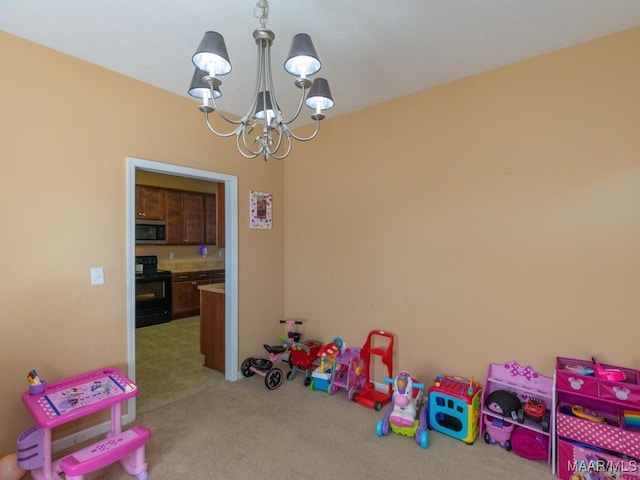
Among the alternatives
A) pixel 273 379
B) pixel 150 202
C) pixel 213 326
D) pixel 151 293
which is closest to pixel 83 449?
pixel 273 379

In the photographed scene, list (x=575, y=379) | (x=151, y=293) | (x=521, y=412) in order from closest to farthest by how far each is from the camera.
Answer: (x=575, y=379) → (x=521, y=412) → (x=151, y=293)

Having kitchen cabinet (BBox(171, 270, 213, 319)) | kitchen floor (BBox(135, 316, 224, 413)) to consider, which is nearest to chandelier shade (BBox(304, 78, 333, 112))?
kitchen floor (BBox(135, 316, 224, 413))

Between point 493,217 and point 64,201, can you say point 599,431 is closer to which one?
point 493,217

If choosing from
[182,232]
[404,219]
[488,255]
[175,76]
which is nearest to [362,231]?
[404,219]

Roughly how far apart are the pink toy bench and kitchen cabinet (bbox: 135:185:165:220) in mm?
4183

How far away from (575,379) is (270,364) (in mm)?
2480

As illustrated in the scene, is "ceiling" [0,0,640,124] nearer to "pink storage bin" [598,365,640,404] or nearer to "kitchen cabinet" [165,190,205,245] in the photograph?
"pink storage bin" [598,365,640,404]

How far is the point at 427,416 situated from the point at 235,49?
304 centimetres

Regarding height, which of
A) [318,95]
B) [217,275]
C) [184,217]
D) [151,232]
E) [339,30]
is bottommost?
[217,275]

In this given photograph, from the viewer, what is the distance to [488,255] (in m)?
2.55

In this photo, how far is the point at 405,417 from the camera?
2.42 metres

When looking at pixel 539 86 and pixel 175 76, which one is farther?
pixel 175 76

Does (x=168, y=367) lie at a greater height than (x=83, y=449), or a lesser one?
lesser

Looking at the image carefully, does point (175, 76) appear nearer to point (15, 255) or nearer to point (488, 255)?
point (15, 255)
